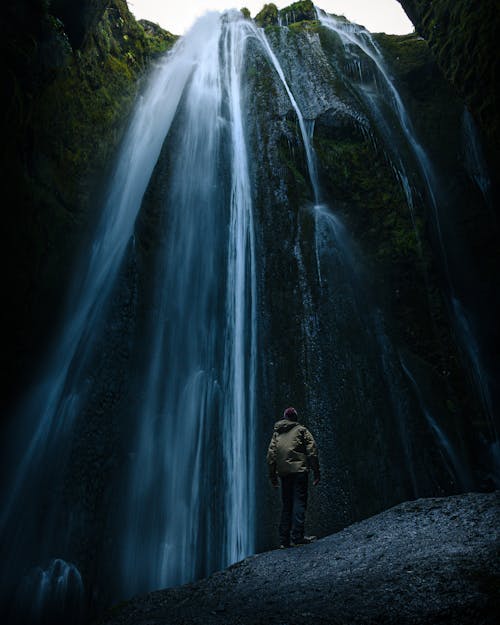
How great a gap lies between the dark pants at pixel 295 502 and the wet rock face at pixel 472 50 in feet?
Result: 24.9

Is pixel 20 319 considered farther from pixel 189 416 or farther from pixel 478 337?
pixel 478 337

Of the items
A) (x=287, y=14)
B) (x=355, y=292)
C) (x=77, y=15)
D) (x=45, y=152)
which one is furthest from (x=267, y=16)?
(x=355, y=292)

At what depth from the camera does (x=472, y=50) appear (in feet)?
27.5

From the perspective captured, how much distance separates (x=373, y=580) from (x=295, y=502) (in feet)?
6.69

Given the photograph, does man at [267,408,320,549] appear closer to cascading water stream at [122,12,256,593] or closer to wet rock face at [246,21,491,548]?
wet rock face at [246,21,491,548]

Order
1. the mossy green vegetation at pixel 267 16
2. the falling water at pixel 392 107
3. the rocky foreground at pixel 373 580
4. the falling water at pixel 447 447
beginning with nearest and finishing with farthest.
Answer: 1. the rocky foreground at pixel 373 580
2. the falling water at pixel 447 447
3. the falling water at pixel 392 107
4. the mossy green vegetation at pixel 267 16

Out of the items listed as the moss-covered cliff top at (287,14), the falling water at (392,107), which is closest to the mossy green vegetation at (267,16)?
the moss-covered cliff top at (287,14)

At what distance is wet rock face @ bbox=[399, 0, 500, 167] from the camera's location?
782cm

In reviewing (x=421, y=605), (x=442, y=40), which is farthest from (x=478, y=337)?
(x=421, y=605)

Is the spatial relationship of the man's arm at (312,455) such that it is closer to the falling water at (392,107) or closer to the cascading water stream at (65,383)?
the cascading water stream at (65,383)

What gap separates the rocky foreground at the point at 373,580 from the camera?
2.66m

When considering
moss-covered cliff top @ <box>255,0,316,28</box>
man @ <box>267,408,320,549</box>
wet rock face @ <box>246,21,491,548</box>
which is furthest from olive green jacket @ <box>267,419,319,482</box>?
moss-covered cliff top @ <box>255,0,316,28</box>

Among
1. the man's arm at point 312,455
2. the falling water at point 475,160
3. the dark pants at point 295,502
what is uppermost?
the falling water at point 475,160

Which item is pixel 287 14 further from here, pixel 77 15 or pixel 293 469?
pixel 293 469
